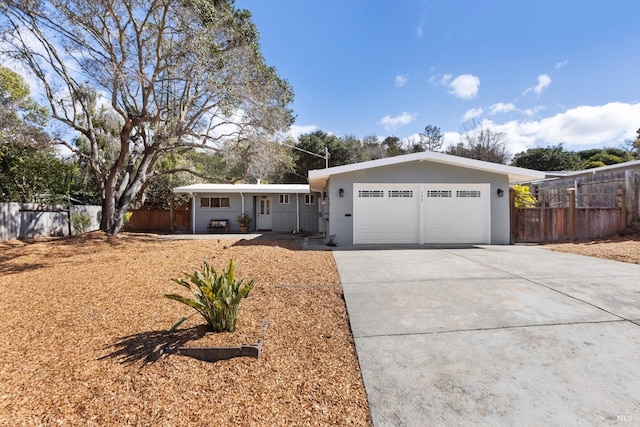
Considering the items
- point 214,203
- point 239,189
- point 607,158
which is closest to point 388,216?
point 239,189

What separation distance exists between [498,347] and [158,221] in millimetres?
18414

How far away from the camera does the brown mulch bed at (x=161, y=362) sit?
194 cm

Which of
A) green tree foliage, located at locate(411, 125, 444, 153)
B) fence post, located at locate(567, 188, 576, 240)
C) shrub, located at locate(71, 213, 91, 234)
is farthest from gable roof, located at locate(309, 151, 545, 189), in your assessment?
green tree foliage, located at locate(411, 125, 444, 153)

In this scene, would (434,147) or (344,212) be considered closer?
(344,212)

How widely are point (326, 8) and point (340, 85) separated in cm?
725

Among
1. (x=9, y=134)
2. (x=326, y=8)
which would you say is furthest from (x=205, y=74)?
(x=9, y=134)

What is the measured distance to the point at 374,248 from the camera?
909cm

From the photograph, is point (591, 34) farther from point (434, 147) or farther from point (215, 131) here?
point (434, 147)

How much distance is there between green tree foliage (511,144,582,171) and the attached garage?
794 inches

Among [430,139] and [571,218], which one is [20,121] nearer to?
[571,218]

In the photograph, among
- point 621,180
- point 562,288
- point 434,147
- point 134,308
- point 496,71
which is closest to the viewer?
point 134,308

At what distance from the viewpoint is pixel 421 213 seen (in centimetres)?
980

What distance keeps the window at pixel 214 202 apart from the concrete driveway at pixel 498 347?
42.3 ft

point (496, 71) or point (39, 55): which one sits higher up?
point (496, 71)
